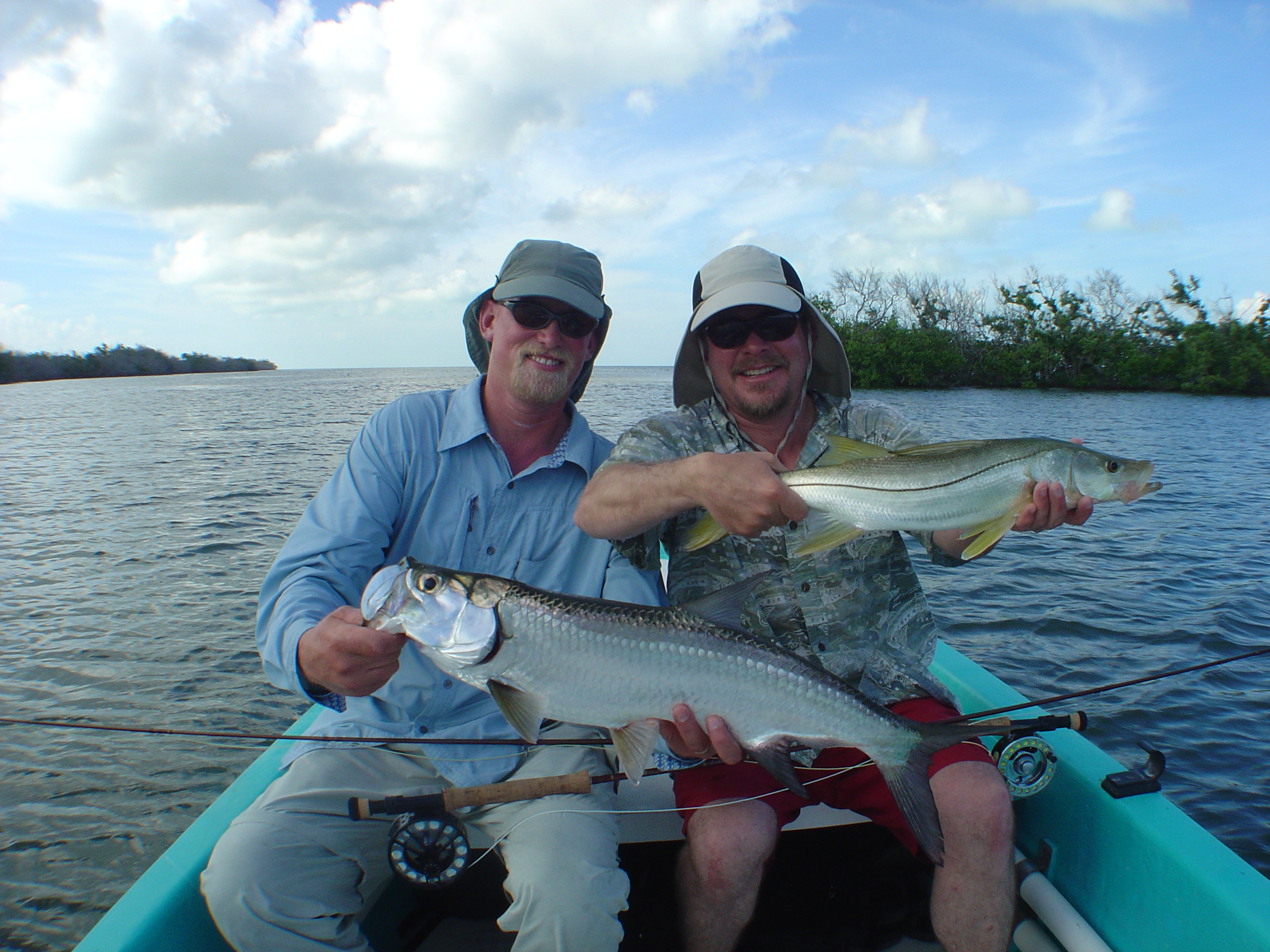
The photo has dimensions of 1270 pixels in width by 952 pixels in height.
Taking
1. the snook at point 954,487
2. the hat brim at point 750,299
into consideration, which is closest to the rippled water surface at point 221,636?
the snook at point 954,487

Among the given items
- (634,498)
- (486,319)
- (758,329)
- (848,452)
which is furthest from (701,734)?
(486,319)

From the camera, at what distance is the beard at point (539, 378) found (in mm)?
3461

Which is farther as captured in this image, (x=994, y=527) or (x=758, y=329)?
(x=758, y=329)

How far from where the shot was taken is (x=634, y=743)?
258 centimetres

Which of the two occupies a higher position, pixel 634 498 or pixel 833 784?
pixel 634 498

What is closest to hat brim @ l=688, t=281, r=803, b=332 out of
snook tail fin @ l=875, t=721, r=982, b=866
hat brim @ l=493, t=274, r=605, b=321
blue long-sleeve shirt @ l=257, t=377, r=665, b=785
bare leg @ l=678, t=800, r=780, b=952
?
hat brim @ l=493, t=274, r=605, b=321

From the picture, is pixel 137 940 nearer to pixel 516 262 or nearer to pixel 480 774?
pixel 480 774

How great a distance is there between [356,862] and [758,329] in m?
2.65

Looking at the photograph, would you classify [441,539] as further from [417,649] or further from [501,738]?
[501,738]

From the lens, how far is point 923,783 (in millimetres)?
2547

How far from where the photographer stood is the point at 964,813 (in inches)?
103

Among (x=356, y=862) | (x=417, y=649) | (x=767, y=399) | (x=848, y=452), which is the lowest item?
(x=356, y=862)

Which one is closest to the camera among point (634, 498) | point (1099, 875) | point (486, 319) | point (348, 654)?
point (348, 654)

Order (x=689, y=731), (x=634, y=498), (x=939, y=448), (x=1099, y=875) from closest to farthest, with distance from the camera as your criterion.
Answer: (x=689, y=731), (x=634, y=498), (x=1099, y=875), (x=939, y=448)
